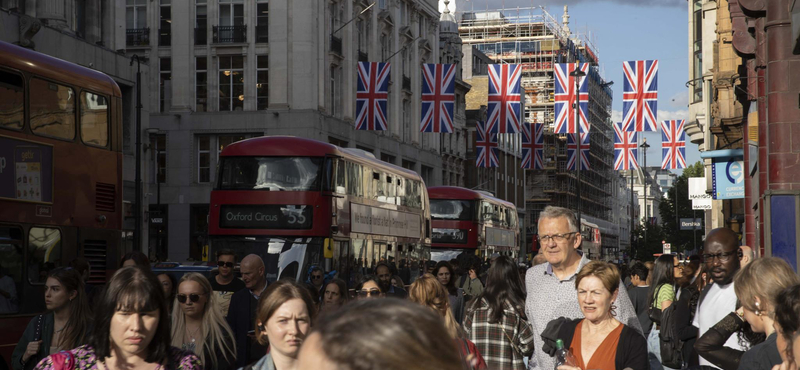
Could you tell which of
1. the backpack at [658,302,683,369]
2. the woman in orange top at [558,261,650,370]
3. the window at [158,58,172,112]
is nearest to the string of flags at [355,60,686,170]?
the window at [158,58,172,112]

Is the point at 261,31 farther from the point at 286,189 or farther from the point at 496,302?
the point at 496,302

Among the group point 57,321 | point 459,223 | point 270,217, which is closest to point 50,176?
point 57,321

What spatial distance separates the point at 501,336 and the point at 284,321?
9.23ft

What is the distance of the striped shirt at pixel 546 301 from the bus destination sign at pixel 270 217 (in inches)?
534

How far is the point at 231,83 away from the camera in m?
47.0

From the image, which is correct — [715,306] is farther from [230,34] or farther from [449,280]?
[230,34]

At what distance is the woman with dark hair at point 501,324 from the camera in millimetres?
7246

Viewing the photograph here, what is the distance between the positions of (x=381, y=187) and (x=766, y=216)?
496 inches

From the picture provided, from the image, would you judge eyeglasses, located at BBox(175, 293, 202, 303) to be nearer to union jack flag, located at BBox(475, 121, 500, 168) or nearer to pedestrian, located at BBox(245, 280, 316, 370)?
pedestrian, located at BBox(245, 280, 316, 370)

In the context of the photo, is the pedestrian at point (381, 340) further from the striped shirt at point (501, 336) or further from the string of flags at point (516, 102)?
the string of flags at point (516, 102)

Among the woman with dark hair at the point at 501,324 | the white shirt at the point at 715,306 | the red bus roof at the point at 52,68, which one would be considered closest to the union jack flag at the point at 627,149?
the red bus roof at the point at 52,68

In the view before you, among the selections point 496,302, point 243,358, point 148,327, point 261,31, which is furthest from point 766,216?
point 261,31

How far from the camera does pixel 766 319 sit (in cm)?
508

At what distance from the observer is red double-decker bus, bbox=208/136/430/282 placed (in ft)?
66.4
